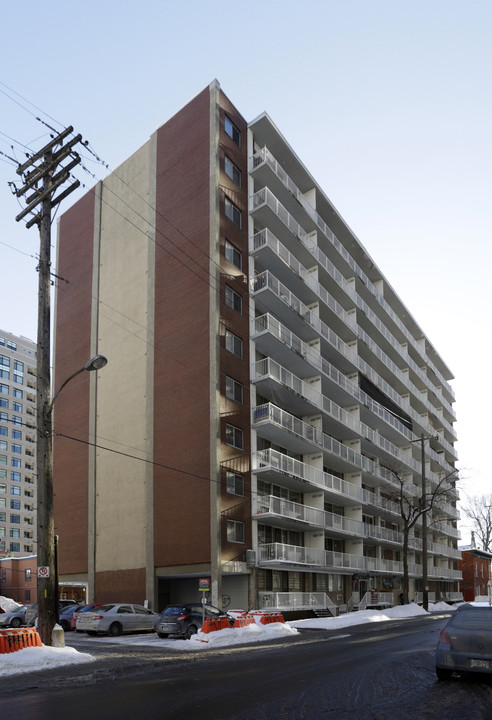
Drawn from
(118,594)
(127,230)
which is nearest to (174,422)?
(118,594)

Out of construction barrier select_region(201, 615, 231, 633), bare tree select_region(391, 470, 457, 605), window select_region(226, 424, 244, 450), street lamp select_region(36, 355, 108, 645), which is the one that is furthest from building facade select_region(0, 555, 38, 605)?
street lamp select_region(36, 355, 108, 645)

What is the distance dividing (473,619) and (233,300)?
93.6 ft

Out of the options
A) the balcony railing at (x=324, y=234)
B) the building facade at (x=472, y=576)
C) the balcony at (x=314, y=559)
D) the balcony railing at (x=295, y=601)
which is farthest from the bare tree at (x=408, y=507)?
the building facade at (x=472, y=576)

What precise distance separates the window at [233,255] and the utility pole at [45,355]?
1809 centimetres

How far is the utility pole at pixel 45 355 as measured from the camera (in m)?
19.2

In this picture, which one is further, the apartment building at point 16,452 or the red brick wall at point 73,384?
the apartment building at point 16,452

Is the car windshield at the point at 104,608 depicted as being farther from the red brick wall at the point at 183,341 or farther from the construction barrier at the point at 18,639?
the construction barrier at the point at 18,639

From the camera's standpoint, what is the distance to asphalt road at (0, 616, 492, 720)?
10086 mm

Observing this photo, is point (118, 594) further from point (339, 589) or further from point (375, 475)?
point (375, 475)

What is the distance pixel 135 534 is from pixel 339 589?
16.0 meters

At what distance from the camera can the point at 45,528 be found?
19281mm

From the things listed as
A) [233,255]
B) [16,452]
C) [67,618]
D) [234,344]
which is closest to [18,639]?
[67,618]

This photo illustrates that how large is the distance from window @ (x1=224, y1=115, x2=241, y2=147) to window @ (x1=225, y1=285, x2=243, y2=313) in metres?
9.63

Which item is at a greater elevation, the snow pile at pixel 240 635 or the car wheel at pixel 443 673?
the car wheel at pixel 443 673
